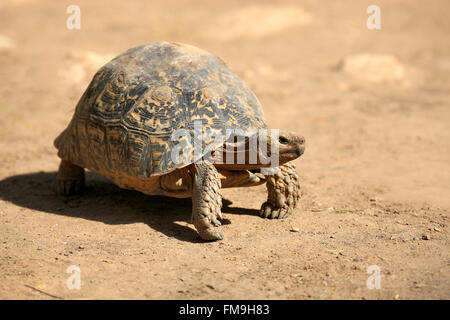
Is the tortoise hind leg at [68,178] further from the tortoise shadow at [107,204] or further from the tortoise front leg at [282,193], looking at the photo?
the tortoise front leg at [282,193]

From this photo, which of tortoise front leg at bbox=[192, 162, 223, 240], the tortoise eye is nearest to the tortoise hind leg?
tortoise front leg at bbox=[192, 162, 223, 240]

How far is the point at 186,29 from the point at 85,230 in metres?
10.1

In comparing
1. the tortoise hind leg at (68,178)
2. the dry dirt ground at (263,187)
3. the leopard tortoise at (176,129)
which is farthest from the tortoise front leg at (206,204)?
the tortoise hind leg at (68,178)

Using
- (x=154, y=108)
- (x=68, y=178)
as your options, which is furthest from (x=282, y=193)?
(x=68, y=178)

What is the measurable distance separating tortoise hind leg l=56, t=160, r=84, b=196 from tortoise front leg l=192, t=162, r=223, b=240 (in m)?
2.08

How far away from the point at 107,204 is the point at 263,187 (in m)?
1.91

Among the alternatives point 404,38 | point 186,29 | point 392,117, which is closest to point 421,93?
point 392,117

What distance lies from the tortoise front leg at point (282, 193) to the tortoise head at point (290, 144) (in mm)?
556

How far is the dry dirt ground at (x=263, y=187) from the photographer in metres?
4.14

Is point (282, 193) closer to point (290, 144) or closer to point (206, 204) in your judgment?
point (290, 144)

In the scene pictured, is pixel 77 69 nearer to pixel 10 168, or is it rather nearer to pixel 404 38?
pixel 10 168

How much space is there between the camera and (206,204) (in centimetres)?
477

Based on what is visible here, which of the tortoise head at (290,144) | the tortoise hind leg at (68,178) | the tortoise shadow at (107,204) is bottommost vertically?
the tortoise shadow at (107,204)

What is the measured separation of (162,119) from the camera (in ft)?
16.5
